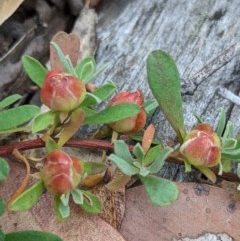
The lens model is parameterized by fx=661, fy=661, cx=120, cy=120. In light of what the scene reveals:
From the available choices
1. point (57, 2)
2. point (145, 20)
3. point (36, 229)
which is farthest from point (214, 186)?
point (57, 2)

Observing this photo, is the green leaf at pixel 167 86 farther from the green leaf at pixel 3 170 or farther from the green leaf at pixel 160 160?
the green leaf at pixel 3 170

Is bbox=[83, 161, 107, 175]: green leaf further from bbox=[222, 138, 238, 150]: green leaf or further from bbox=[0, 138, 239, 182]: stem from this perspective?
bbox=[222, 138, 238, 150]: green leaf

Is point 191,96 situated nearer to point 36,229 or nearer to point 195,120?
point 195,120

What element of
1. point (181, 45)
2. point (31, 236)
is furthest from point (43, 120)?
point (181, 45)

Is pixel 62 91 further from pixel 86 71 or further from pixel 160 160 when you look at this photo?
pixel 160 160

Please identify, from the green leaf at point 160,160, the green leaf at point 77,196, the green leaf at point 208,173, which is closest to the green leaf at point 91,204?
the green leaf at point 77,196
